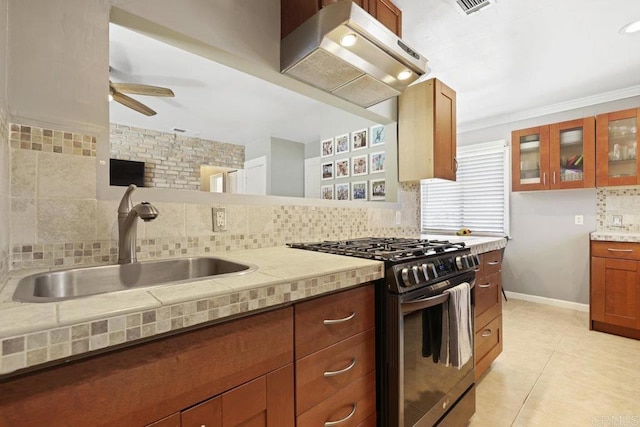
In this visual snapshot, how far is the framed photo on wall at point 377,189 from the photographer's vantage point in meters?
2.73

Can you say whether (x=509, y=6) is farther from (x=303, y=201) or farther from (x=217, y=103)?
(x=217, y=103)

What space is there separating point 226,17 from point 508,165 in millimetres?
3891

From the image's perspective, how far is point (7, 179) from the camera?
909mm

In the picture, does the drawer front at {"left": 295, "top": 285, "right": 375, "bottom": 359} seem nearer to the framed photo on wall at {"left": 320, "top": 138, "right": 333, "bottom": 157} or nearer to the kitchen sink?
the kitchen sink

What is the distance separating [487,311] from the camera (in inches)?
77.5

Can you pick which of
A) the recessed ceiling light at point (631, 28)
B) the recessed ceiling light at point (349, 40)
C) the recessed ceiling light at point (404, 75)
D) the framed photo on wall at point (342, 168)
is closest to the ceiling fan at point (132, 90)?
the framed photo on wall at point (342, 168)

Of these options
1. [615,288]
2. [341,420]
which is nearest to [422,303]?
[341,420]

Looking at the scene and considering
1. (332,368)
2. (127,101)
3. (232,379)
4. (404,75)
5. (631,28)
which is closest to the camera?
(232,379)

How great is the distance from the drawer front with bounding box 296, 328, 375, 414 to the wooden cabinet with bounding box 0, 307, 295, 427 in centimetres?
5

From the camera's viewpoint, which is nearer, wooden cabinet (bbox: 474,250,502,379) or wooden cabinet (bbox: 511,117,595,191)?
wooden cabinet (bbox: 474,250,502,379)

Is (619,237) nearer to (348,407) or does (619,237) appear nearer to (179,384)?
(348,407)

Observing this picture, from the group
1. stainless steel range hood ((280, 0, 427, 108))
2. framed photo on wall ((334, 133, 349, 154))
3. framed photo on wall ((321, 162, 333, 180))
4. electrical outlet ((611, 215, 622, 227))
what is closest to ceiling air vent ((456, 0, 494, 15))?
stainless steel range hood ((280, 0, 427, 108))

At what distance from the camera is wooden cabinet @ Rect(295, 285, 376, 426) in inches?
35.1

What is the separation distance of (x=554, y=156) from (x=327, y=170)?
8.54ft
